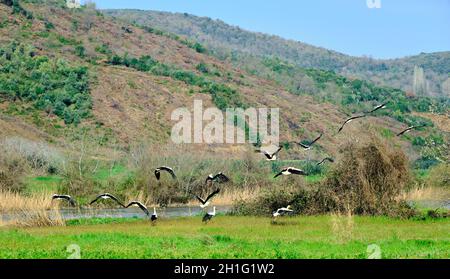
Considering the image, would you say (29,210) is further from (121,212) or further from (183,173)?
(183,173)

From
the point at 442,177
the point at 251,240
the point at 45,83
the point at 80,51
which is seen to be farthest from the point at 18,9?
the point at 251,240

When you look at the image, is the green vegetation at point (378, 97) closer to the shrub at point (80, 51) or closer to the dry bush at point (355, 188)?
the shrub at point (80, 51)

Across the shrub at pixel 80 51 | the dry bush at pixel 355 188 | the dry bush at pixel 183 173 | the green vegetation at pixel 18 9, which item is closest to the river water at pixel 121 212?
the dry bush at pixel 183 173

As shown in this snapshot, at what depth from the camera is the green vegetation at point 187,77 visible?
88188 mm

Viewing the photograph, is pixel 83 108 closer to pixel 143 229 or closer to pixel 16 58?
pixel 16 58

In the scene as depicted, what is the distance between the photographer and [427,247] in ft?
63.1

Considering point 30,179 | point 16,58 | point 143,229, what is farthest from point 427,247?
point 16,58

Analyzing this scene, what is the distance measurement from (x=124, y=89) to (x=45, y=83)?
9.35m

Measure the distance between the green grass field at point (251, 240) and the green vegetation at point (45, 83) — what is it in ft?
143

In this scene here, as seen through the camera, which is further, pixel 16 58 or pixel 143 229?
pixel 16 58

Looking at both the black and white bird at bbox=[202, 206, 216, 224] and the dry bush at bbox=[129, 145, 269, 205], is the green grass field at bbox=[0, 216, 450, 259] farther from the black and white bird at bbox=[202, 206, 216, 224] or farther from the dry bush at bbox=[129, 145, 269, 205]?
the dry bush at bbox=[129, 145, 269, 205]

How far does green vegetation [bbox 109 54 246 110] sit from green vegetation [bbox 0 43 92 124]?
434 inches

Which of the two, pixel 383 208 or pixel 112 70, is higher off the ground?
pixel 112 70
